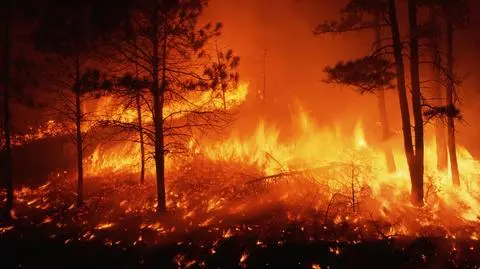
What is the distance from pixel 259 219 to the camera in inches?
466

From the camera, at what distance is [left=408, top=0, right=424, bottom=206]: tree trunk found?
11688mm

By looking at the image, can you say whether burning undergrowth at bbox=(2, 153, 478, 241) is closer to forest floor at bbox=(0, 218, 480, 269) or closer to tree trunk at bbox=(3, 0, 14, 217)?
forest floor at bbox=(0, 218, 480, 269)

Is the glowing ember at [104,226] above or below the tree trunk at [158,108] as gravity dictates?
below

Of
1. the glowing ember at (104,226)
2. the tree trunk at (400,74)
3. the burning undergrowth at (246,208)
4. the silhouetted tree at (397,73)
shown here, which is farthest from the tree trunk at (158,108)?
the tree trunk at (400,74)

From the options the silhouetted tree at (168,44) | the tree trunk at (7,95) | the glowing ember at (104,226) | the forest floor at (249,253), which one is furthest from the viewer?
the tree trunk at (7,95)

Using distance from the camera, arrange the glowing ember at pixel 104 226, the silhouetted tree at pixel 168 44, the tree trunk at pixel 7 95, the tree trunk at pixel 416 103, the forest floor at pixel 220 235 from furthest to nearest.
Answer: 1. the tree trunk at pixel 7 95
2. the glowing ember at pixel 104 226
3. the tree trunk at pixel 416 103
4. the silhouetted tree at pixel 168 44
5. the forest floor at pixel 220 235

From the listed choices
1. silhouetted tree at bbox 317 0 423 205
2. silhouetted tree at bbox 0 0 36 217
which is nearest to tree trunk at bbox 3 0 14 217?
silhouetted tree at bbox 0 0 36 217

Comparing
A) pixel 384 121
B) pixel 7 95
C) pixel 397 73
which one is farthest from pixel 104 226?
pixel 384 121

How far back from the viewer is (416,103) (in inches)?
463

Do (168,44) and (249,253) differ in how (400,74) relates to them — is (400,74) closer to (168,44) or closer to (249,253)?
(249,253)

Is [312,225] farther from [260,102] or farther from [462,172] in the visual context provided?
[260,102]

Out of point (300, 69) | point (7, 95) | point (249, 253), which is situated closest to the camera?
point (249, 253)

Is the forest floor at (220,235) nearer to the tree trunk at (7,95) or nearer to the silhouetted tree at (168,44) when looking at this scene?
the tree trunk at (7,95)

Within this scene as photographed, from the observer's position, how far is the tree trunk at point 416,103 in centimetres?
1169
